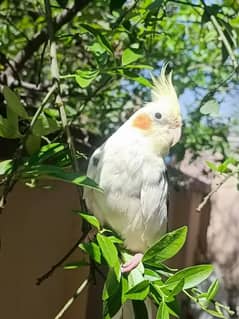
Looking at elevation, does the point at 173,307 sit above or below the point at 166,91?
below

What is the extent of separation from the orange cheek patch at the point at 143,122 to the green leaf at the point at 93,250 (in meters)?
0.42

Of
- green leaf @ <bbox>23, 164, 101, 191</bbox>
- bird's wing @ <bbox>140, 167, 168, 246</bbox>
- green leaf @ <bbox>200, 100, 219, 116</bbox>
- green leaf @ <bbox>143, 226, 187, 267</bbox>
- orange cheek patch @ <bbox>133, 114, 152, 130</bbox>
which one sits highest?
green leaf @ <bbox>23, 164, 101, 191</bbox>

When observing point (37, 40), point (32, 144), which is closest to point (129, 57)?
point (32, 144)

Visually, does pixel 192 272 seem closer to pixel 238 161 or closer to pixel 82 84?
pixel 82 84

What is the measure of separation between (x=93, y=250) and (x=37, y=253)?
1.29 m

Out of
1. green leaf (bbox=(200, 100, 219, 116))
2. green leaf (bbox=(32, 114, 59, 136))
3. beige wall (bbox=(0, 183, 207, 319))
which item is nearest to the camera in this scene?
green leaf (bbox=(32, 114, 59, 136))

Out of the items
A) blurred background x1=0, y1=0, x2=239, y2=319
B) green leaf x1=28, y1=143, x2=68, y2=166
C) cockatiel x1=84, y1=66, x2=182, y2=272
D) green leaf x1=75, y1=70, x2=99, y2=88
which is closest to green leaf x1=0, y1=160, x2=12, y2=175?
green leaf x1=28, y1=143, x2=68, y2=166

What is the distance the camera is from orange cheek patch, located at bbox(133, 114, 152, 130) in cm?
102

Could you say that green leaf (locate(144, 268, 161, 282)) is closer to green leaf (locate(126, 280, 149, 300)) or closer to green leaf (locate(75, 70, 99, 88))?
green leaf (locate(126, 280, 149, 300))

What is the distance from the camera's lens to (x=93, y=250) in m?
0.62

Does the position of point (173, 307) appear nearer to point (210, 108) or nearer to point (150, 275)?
point (150, 275)

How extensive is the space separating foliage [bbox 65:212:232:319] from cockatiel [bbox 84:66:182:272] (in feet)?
0.82

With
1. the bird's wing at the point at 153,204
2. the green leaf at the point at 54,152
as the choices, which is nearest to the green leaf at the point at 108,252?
the green leaf at the point at 54,152

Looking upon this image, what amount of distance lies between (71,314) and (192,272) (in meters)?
1.57
